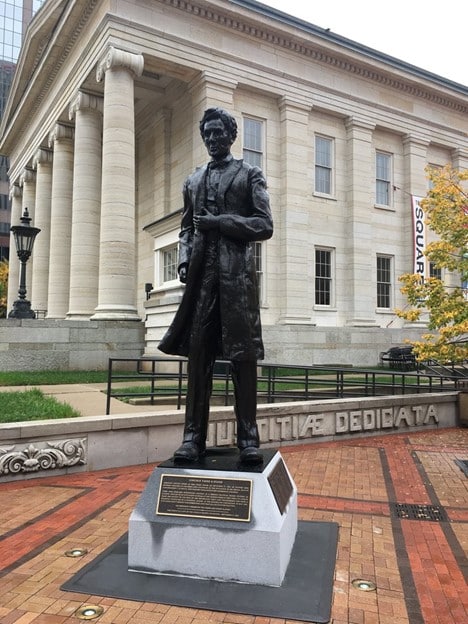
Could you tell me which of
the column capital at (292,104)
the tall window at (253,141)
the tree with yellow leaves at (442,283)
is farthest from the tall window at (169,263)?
the tree with yellow leaves at (442,283)

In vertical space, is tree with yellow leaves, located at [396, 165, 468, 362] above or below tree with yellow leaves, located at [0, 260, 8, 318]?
below

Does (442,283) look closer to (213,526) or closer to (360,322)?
(213,526)

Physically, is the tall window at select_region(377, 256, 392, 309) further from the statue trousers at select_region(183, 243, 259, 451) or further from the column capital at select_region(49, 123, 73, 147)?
the statue trousers at select_region(183, 243, 259, 451)

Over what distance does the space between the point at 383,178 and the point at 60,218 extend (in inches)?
650

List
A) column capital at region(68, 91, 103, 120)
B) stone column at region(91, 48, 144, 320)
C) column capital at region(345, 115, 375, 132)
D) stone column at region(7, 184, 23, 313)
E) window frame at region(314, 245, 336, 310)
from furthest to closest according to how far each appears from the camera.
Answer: stone column at region(7, 184, 23, 313) < column capital at region(345, 115, 375, 132) < window frame at region(314, 245, 336, 310) < column capital at region(68, 91, 103, 120) < stone column at region(91, 48, 144, 320)

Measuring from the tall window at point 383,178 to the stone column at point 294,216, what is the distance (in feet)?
16.1

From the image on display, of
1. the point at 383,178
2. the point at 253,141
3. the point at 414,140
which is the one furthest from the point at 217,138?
the point at 414,140

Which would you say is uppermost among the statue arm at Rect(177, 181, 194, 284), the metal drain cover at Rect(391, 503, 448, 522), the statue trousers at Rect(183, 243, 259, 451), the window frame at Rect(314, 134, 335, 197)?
the window frame at Rect(314, 134, 335, 197)

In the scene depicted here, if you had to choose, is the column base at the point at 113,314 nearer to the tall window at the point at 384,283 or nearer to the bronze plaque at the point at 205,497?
the tall window at the point at 384,283

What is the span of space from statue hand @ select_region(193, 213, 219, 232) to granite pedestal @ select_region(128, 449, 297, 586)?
6.52 feet

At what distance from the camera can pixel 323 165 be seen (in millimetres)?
23500

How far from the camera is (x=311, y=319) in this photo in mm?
22219

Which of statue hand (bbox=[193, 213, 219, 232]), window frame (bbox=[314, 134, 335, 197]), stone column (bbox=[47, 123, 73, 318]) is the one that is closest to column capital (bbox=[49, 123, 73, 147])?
stone column (bbox=[47, 123, 73, 318])

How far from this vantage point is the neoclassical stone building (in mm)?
18750
